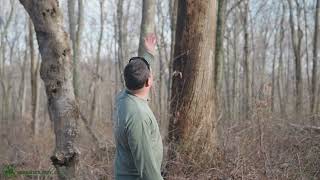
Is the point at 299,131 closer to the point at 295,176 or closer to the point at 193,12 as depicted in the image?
the point at 295,176

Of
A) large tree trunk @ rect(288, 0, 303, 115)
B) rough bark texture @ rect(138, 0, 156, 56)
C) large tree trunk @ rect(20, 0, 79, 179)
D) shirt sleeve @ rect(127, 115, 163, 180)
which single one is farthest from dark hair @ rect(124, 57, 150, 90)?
large tree trunk @ rect(288, 0, 303, 115)

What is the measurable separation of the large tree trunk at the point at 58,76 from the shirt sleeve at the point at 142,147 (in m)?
2.43

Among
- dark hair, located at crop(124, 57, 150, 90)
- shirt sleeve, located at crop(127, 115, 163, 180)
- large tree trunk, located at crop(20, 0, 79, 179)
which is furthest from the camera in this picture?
large tree trunk, located at crop(20, 0, 79, 179)

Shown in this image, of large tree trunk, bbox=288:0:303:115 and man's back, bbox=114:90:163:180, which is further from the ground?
large tree trunk, bbox=288:0:303:115

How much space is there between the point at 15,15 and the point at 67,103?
108ft

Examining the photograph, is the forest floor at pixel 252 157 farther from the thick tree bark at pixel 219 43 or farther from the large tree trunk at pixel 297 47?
the large tree trunk at pixel 297 47

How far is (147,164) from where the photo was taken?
142 inches

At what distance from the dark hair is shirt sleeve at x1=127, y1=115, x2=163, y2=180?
0.26m

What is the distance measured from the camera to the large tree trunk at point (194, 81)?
8211 millimetres

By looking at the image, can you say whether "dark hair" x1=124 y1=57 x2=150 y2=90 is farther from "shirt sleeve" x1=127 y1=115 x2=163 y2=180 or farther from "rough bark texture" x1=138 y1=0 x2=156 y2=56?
"rough bark texture" x1=138 y1=0 x2=156 y2=56

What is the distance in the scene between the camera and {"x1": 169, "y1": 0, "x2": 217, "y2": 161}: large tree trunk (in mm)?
8211

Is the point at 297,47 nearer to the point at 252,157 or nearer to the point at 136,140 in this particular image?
the point at 252,157

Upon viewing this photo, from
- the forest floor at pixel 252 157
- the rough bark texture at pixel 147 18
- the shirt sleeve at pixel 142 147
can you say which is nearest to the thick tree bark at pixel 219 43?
the rough bark texture at pixel 147 18

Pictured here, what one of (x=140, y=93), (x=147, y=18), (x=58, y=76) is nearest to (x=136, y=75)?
(x=140, y=93)
